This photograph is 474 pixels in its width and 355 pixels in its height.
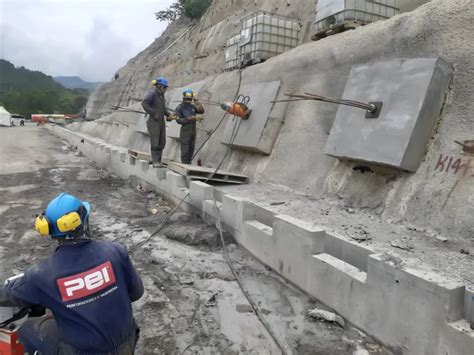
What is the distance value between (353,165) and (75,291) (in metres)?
4.45

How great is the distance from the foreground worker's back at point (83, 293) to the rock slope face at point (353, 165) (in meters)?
3.46

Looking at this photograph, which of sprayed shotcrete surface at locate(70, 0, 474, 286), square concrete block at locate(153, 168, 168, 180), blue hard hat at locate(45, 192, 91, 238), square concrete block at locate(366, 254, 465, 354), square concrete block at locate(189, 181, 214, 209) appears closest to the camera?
blue hard hat at locate(45, 192, 91, 238)

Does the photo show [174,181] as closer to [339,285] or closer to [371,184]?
[371,184]

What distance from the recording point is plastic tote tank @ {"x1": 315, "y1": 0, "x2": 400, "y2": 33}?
296 inches

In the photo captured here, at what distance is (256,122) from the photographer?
830 centimetres

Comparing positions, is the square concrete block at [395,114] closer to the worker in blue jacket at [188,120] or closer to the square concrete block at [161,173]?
the square concrete block at [161,173]

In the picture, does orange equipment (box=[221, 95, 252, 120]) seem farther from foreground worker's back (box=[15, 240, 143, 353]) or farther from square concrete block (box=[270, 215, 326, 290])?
foreground worker's back (box=[15, 240, 143, 353])

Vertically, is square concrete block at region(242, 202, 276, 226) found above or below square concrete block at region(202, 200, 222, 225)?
above

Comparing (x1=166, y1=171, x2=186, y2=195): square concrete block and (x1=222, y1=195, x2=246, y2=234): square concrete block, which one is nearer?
(x1=222, y1=195, x2=246, y2=234): square concrete block

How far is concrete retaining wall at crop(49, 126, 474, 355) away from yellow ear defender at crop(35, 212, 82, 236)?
7.75 feet

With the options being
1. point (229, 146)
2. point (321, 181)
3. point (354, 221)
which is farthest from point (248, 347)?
point (229, 146)

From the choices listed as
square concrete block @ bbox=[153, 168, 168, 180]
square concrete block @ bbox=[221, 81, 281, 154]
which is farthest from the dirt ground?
square concrete block @ bbox=[221, 81, 281, 154]

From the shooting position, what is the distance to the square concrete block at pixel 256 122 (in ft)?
26.4

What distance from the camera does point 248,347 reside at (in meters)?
3.54
